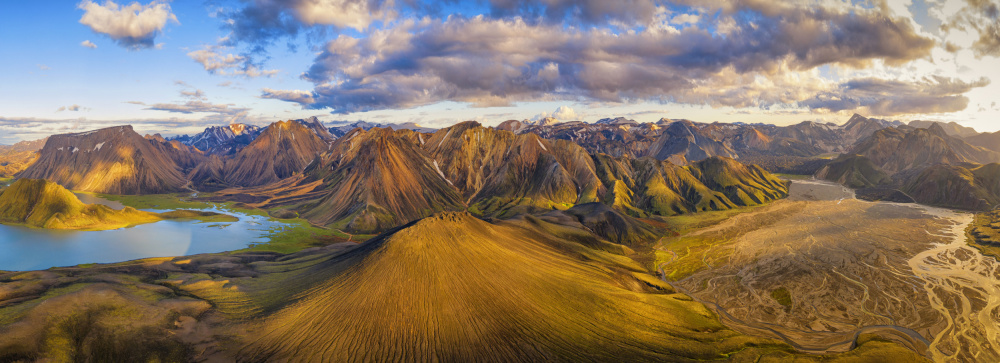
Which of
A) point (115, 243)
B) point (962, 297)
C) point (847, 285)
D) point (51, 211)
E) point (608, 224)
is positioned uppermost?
point (51, 211)

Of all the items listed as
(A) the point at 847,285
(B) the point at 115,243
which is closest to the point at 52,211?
(B) the point at 115,243

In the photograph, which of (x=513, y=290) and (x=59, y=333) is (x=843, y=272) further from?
(x=59, y=333)

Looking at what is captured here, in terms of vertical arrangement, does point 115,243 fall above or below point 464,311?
below

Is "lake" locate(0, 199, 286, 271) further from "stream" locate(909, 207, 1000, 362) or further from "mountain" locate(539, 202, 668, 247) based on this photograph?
"stream" locate(909, 207, 1000, 362)

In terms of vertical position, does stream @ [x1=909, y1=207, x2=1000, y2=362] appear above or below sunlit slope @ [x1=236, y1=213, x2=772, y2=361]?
below

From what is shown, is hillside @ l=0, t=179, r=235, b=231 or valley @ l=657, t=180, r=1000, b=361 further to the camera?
hillside @ l=0, t=179, r=235, b=231

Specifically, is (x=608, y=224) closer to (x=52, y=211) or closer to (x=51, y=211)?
(x=52, y=211)

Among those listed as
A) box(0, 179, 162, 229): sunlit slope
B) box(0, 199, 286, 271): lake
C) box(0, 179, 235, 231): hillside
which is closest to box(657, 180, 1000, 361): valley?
box(0, 199, 286, 271): lake
